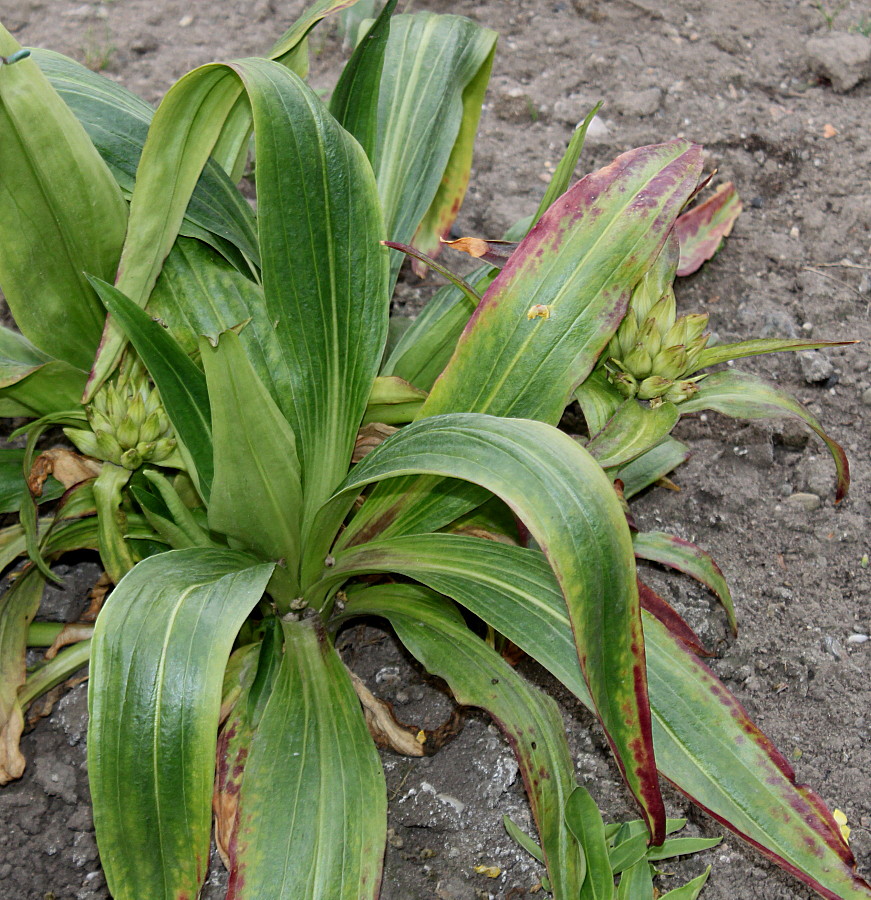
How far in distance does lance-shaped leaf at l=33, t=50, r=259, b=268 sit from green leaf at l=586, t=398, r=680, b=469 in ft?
2.00

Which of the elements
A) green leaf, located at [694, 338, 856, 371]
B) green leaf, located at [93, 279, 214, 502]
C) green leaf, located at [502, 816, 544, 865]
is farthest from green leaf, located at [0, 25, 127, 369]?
green leaf, located at [502, 816, 544, 865]

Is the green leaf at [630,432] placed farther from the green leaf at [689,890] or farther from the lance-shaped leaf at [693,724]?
the green leaf at [689,890]

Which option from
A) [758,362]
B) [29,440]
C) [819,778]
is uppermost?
[29,440]

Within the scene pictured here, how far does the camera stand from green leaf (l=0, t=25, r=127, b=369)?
1.20 meters

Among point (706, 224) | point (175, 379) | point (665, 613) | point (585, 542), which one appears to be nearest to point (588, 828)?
point (665, 613)

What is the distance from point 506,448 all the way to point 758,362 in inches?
51.8

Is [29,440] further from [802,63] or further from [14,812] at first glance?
[802,63]

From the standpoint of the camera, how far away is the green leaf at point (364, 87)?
1491 millimetres

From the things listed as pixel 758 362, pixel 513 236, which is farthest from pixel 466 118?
pixel 758 362

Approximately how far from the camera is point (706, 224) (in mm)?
2094

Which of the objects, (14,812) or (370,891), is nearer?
(370,891)

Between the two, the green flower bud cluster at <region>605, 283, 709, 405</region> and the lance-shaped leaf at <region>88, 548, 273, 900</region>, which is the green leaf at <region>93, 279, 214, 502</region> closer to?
the lance-shaped leaf at <region>88, 548, 273, 900</region>

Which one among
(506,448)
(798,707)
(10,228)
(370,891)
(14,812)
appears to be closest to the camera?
(506,448)

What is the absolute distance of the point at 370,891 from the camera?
3.78 ft
